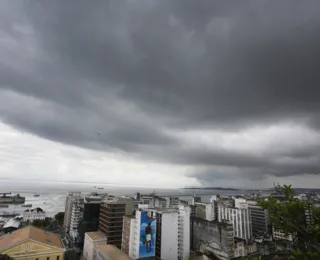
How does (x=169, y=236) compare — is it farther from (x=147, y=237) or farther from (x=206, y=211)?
(x=206, y=211)

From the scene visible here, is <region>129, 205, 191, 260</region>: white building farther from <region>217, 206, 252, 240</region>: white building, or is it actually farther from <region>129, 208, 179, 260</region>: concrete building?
<region>217, 206, 252, 240</region>: white building

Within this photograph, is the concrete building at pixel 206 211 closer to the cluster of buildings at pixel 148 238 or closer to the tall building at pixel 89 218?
the cluster of buildings at pixel 148 238

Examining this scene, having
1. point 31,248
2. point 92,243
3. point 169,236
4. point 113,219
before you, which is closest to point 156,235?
point 169,236

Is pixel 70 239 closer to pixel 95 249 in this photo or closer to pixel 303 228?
pixel 95 249

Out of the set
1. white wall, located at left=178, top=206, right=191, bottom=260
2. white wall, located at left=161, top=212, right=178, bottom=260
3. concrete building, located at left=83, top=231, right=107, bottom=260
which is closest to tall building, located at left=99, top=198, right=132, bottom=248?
concrete building, located at left=83, top=231, right=107, bottom=260

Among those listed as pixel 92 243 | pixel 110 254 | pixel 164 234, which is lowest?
pixel 92 243
